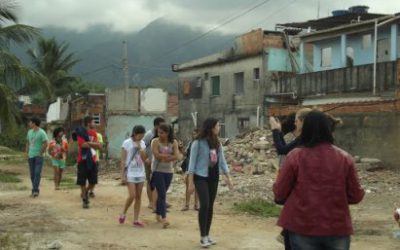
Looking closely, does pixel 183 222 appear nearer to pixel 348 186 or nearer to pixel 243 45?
pixel 348 186

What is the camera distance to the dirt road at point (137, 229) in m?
8.49

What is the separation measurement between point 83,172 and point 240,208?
3.04 metres

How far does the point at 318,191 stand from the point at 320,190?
15 mm

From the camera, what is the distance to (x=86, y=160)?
12.2m

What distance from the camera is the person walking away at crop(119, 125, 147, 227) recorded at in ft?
32.4

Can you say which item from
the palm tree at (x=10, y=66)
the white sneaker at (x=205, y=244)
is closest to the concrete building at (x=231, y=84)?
the palm tree at (x=10, y=66)

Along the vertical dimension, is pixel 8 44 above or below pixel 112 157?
above

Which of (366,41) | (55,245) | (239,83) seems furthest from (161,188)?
(239,83)

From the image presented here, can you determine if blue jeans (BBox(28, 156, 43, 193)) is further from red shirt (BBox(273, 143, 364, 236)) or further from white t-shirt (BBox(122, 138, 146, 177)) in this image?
red shirt (BBox(273, 143, 364, 236))

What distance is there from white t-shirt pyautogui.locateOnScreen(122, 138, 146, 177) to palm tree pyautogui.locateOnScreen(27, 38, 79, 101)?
39.8 m

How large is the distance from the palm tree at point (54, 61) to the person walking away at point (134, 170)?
3972cm

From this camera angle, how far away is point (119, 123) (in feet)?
131

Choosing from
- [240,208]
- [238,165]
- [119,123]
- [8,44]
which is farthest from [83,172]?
[119,123]

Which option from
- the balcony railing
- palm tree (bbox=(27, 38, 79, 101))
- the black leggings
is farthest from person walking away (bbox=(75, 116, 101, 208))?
palm tree (bbox=(27, 38, 79, 101))
